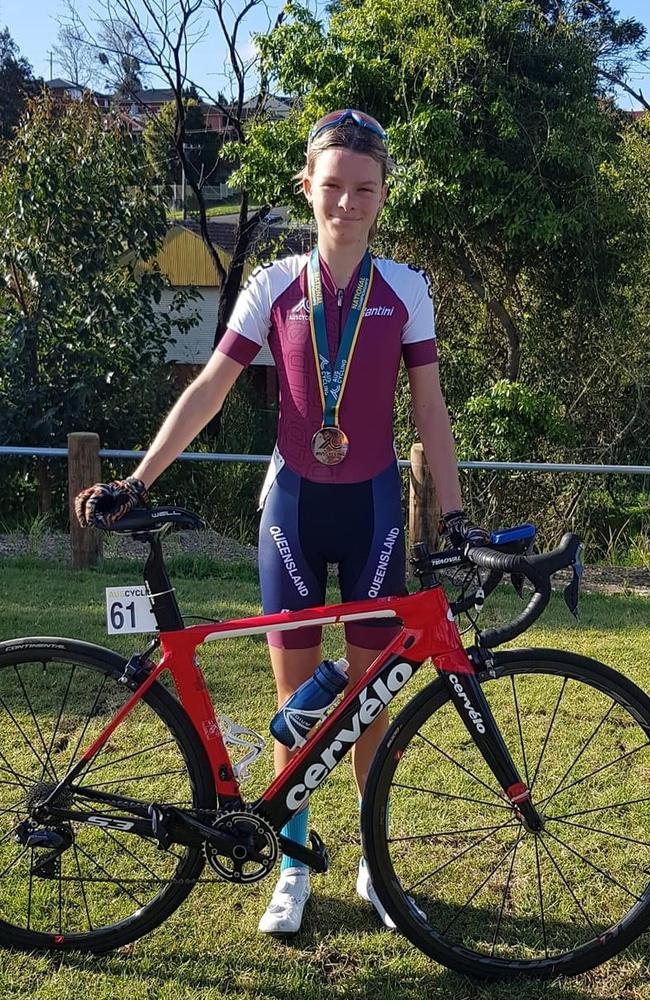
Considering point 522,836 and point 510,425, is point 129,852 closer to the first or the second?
point 522,836

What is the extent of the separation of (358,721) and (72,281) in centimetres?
710

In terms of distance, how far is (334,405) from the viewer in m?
2.19

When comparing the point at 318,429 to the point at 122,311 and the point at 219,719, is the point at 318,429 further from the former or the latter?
the point at 122,311

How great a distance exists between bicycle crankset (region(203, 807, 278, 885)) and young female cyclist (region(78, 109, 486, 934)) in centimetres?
19

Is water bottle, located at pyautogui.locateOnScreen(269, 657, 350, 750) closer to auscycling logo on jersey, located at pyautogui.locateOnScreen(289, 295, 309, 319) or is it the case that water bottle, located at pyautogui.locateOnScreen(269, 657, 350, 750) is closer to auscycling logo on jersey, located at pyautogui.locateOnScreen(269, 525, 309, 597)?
auscycling logo on jersey, located at pyautogui.locateOnScreen(269, 525, 309, 597)

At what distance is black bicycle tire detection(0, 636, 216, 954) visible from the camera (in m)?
2.16

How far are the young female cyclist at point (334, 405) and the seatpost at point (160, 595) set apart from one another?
0.55 ft

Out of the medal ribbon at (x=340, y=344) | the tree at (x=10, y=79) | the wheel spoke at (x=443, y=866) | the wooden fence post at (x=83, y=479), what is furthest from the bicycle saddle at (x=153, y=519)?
the tree at (x=10, y=79)

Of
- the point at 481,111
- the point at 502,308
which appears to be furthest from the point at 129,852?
the point at 502,308

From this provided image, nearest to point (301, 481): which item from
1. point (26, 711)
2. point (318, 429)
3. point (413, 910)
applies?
point (318, 429)

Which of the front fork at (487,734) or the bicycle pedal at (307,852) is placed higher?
the front fork at (487,734)

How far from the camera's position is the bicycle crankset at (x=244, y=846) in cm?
217

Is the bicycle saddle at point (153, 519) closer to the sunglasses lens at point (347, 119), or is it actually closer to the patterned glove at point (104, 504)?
the patterned glove at point (104, 504)

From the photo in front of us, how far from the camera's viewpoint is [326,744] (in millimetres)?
2166
